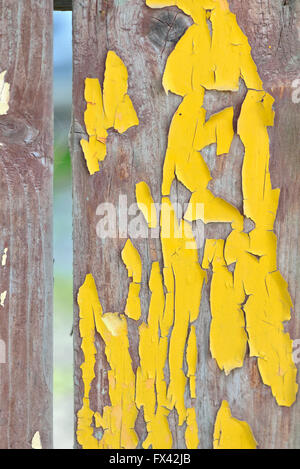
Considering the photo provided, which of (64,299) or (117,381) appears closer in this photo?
(117,381)

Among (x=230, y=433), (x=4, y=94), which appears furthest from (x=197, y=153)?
(x=230, y=433)

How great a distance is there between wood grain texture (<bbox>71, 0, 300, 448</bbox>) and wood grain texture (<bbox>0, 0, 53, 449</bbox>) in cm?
5

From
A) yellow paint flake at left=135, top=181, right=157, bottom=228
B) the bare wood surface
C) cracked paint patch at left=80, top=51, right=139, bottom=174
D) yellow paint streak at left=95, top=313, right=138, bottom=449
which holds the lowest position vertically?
yellow paint streak at left=95, top=313, right=138, bottom=449

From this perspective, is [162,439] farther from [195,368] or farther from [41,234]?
[41,234]

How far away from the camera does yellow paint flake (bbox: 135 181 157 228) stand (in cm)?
66

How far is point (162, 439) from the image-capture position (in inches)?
26.4

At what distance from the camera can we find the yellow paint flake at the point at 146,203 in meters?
0.66

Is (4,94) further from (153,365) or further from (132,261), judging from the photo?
(153,365)

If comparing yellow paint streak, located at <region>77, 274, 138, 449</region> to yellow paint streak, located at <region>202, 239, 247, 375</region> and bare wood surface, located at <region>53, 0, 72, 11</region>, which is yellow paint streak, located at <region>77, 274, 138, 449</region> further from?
bare wood surface, located at <region>53, 0, 72, 11</region>

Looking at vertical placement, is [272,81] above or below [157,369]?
above

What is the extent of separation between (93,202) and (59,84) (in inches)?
9.3

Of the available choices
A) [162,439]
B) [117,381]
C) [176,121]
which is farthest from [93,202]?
[162,439]

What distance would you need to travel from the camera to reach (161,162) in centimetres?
66

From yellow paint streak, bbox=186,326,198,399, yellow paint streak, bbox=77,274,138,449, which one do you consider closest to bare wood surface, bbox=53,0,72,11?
yellow paint streak, bbox=77,274,138,449
